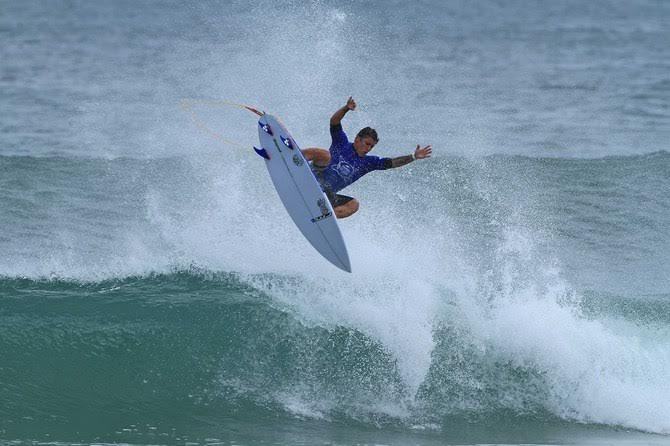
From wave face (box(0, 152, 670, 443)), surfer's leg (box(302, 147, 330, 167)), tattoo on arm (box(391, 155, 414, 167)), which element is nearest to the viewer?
tattoo on arm (box(391, 155, 414, 167))

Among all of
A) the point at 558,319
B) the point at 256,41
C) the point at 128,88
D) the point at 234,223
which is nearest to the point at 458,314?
the point at 558,319

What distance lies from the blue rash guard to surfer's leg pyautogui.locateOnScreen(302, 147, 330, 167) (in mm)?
53

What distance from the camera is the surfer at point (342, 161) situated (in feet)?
35.8

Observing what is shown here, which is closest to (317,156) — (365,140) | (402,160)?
(365,140)

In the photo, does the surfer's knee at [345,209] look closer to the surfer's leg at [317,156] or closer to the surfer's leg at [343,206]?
the surfer's leg at [343,206]

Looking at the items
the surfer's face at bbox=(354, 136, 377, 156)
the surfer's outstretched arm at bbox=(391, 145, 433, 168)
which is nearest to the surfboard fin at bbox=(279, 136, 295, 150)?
the surfer's face at bbox=(354, 136, 377, 156)

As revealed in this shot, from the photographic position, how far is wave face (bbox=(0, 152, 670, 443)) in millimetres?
10812

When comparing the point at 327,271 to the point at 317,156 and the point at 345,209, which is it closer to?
the point at 345,209

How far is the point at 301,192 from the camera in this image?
36.9ft

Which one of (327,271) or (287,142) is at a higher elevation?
(287,142)

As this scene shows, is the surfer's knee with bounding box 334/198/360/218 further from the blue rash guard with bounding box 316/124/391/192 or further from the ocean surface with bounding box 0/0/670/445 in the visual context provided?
the ocean surface with bounding box 0/0/670/445

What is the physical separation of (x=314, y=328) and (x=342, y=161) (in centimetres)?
194

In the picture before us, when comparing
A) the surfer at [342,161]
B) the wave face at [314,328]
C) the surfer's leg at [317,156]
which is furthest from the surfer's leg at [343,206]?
the wave face at [314,328]

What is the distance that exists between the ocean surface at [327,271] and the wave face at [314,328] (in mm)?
33
